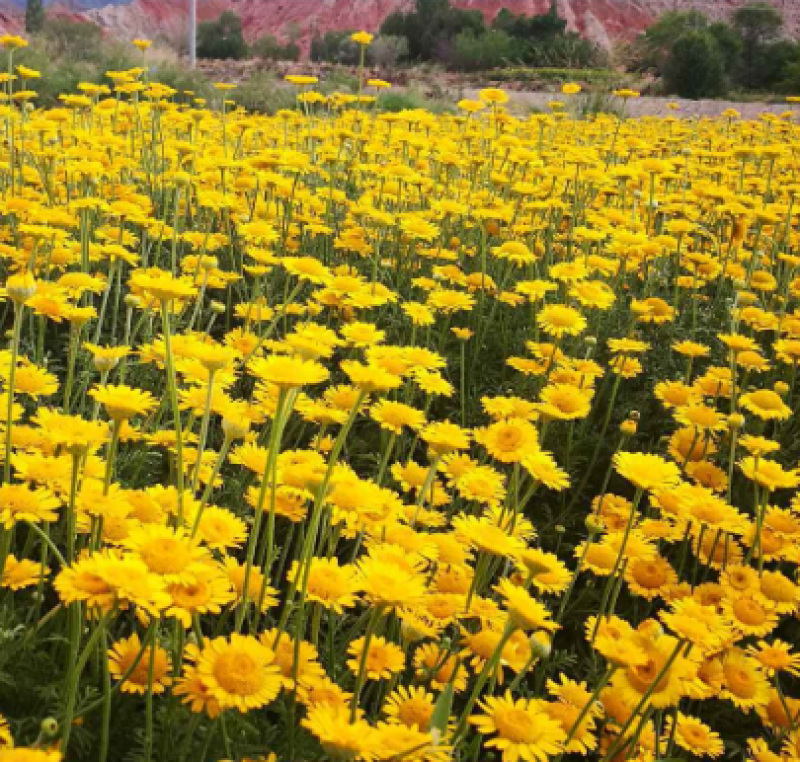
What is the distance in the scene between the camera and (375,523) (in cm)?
147

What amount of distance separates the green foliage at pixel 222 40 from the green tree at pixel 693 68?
19.2 meters

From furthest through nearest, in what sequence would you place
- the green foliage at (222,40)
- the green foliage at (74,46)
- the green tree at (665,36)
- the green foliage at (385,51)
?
the green foliage at (222,40)
the green foliage at (385,51)
the green tree at (665,36)
the green foliage at (74,46)

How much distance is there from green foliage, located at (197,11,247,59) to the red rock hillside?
1974cm

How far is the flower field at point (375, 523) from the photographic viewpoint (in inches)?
48.7

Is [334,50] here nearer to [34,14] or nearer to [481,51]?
[481,51]

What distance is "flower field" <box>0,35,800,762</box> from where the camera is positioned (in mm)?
1236

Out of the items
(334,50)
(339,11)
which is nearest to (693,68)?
(334,50)

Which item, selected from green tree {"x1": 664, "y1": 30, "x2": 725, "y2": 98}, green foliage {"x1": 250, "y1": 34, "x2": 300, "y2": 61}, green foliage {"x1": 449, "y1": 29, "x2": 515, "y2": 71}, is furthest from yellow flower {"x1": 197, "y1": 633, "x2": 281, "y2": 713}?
green foliage {"x1": 250, "y1": 34, "x2": 300, "y2": 61}

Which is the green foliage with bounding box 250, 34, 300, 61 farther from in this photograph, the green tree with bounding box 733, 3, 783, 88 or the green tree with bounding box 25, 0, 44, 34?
the green tree with bounding box 733, 3, 783, 88

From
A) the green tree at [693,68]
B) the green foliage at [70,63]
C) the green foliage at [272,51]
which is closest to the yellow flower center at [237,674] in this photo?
the green foliage at [70,63]

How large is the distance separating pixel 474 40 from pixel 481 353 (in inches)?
1226

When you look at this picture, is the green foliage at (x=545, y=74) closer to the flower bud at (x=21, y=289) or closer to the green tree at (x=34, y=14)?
the flower bud at (x=21, y=289)

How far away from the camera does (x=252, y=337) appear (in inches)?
98.0

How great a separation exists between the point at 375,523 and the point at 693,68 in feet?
78.0
